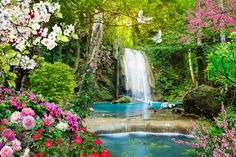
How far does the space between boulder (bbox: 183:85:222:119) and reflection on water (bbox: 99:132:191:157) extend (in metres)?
2.27

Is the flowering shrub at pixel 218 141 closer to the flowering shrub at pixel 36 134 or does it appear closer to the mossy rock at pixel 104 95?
the flowering shrub at pixel 36 134

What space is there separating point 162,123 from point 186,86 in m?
14.0

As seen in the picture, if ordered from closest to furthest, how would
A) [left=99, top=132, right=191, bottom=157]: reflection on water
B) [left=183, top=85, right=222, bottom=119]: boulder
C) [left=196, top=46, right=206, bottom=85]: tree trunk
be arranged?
[left=99, top=132, right=191, bottom=157]: reflection on water
[left=183, top=85, right=222, bottom=119]: boulder
[left=196, top=46, right=206, bottom=85]: tree trunk

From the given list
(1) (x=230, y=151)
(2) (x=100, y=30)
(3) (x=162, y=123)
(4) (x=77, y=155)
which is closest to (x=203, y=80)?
(3) (x=162, y=123)

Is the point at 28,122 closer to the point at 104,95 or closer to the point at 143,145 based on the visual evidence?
the point at 143,145

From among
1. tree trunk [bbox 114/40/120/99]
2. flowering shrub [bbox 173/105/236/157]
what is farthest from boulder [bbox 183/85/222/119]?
tree trunk [bbox 114/40/120/99]

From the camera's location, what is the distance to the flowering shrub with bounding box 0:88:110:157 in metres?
2.40

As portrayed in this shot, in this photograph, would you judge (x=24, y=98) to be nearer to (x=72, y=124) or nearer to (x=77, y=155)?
(x=72, y=124)

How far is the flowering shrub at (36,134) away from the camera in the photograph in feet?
7.86

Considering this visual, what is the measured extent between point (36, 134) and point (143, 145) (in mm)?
4012

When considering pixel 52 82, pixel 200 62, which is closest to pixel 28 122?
pixel 52 82

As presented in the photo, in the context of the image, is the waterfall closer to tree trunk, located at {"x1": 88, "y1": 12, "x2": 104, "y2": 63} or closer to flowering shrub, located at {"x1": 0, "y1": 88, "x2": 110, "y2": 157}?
tree trunk, located at {"x1": 88, "y1": 12, "x2": 104, "y2": 63}

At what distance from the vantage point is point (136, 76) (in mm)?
21188

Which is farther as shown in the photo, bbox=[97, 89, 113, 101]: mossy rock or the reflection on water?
bbox=[97, 89, 113, 101]: mossy rock
